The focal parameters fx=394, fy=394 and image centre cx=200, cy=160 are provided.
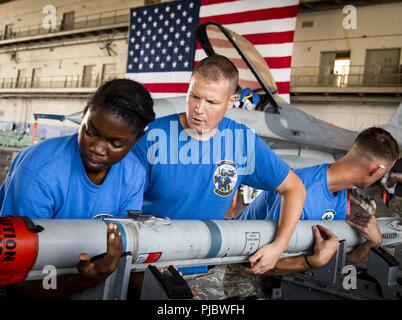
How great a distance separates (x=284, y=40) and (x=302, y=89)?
595 centimetres

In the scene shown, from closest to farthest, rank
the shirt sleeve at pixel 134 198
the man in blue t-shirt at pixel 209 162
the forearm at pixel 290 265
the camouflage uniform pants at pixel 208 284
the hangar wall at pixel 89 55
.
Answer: the shirt sleeve at pixel 134 198, the camouflage uniform pants at pixel 208 284, the man in blue t-shirt at pixel 209 162, the forearm at pixel 290 265, the hangar wall at pixel 89 55

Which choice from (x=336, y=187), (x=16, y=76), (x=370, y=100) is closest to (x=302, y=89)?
(x=370, y=100)

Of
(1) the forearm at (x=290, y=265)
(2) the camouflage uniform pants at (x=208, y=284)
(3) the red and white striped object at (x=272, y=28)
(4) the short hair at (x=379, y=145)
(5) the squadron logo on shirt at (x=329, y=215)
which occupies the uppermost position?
(3) the red and white striped object at (x=272, y=28)

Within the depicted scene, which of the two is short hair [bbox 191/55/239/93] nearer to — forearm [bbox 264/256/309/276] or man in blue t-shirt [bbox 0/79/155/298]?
man in blue t-shirt [bbox 0/79/155/298]

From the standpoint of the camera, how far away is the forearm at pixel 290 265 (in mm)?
1803

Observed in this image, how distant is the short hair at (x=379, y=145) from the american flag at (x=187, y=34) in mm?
5602

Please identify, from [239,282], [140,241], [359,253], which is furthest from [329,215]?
[140,241]

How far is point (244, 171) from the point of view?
1.78 m

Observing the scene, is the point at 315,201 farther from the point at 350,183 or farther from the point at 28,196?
the point at 28,196

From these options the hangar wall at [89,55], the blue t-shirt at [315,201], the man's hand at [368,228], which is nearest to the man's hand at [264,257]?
the blue t-shirt at [315,201]

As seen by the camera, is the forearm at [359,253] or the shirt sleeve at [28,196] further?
the forearm at [359,253]

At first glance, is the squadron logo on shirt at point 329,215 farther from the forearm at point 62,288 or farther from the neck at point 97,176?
the forearm at point 62,288

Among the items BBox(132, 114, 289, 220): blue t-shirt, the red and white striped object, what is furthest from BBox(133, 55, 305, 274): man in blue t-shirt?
A: the red and white striped object

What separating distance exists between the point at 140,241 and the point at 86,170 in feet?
0.91
